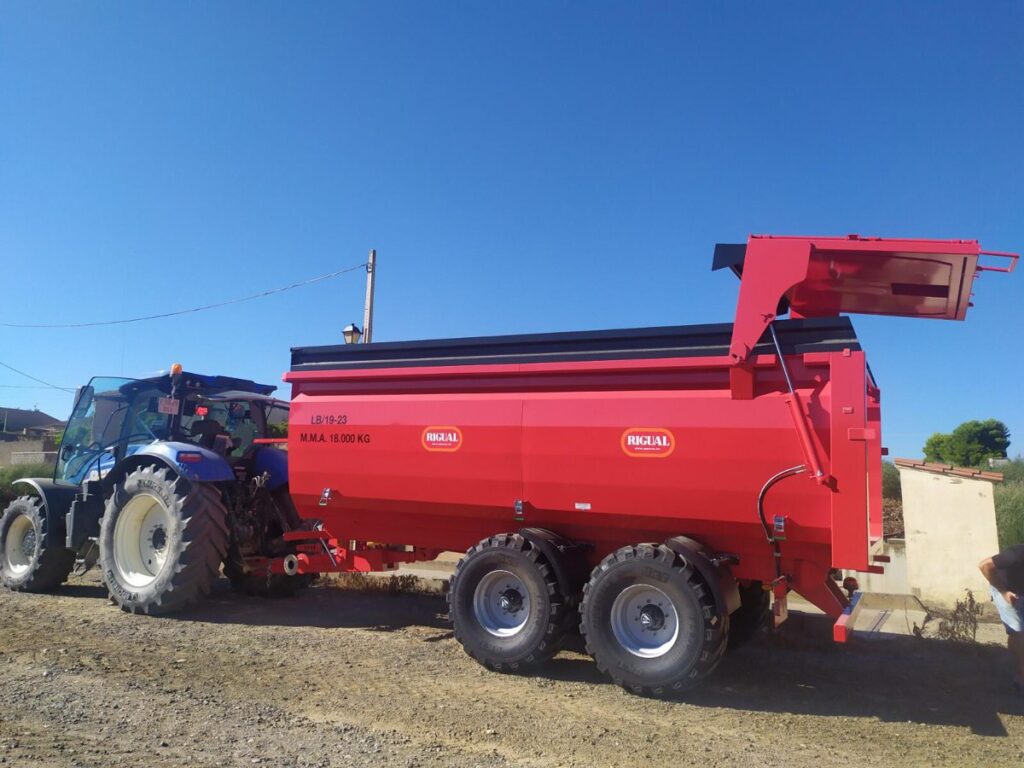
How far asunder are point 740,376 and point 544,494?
1804 millimetres

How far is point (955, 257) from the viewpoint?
5.17 metres

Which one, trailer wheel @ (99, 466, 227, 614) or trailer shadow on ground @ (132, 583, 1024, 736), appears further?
trailer wheel @ (99, 466, 227, 614)

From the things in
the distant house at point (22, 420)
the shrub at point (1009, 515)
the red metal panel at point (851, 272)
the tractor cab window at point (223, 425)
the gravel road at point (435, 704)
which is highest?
the distant house at point (22, 420)

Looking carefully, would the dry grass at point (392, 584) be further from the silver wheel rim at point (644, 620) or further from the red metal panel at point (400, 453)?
the silver wheel rim at point (644, 620)

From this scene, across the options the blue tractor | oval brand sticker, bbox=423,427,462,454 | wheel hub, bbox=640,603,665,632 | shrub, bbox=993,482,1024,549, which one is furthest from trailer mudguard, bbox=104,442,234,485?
shrub, bbox=993,482,1024,549

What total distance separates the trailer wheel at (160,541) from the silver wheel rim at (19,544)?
1.81 metres

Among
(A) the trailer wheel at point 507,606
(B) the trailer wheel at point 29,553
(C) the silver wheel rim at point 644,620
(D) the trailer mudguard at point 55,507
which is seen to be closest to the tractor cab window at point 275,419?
(D) the trailer mudguard at point 55,507

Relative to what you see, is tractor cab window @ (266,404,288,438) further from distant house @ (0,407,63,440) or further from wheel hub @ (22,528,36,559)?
distant house @ (0,407,63,440)

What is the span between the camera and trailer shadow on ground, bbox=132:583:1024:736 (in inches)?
208

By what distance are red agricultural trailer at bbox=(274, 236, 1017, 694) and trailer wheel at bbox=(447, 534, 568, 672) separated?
2 cm

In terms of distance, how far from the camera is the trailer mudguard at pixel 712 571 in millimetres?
5359

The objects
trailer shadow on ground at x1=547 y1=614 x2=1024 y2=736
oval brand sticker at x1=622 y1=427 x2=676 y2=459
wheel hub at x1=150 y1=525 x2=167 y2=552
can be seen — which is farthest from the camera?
wheel hub at x1=150 y1=525 x2=167 y2=552

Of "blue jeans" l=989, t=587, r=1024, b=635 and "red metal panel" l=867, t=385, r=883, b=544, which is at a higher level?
"red metal panel" l=867, t=385, r=883, b=544

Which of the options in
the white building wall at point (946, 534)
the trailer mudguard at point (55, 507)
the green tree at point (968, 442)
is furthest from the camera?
the green tree at point (968, 442)
